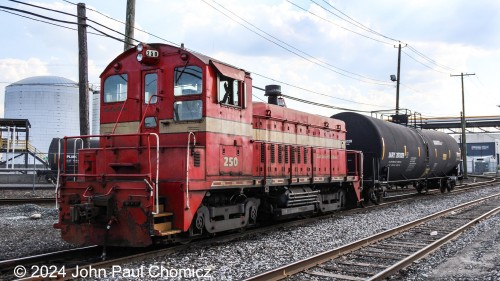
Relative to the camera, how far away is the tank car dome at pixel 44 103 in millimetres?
61656

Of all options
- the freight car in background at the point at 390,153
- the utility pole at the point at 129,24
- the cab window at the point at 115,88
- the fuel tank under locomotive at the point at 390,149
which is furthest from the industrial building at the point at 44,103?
the cab window at the point at 115,88

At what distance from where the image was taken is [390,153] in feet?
60.9

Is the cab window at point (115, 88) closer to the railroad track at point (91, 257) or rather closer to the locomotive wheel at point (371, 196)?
the railroad track at point (91, 257)

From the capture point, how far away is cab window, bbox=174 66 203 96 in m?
9.00

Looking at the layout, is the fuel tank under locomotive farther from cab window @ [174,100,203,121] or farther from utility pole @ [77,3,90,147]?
cab window @ [174,100,203,121]

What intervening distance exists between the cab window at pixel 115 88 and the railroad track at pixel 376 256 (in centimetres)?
522

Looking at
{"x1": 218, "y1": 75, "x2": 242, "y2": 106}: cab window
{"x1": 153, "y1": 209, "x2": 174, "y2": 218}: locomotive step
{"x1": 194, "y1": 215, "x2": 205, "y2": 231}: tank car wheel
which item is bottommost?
{"x1": 194, "y1": 215, "x2": 205, "y2": 231}: tank car wheel

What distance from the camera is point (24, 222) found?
12344 mm

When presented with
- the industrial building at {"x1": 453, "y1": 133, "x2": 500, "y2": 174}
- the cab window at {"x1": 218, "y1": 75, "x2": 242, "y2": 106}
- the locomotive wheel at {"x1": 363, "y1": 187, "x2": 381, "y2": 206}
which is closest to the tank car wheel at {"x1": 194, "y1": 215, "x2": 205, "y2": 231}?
the cab window at {"x1": 218, "y1": 75, "x2": 242, "y2": 106}

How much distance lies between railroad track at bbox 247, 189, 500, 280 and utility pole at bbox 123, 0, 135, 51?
8.53 metres

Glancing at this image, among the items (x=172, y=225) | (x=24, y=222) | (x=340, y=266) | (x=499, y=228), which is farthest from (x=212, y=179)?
(x=499, y=228)

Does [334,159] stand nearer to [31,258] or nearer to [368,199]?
[368,199]

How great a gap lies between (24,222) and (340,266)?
903cm

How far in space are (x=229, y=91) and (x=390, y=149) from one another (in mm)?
10841
